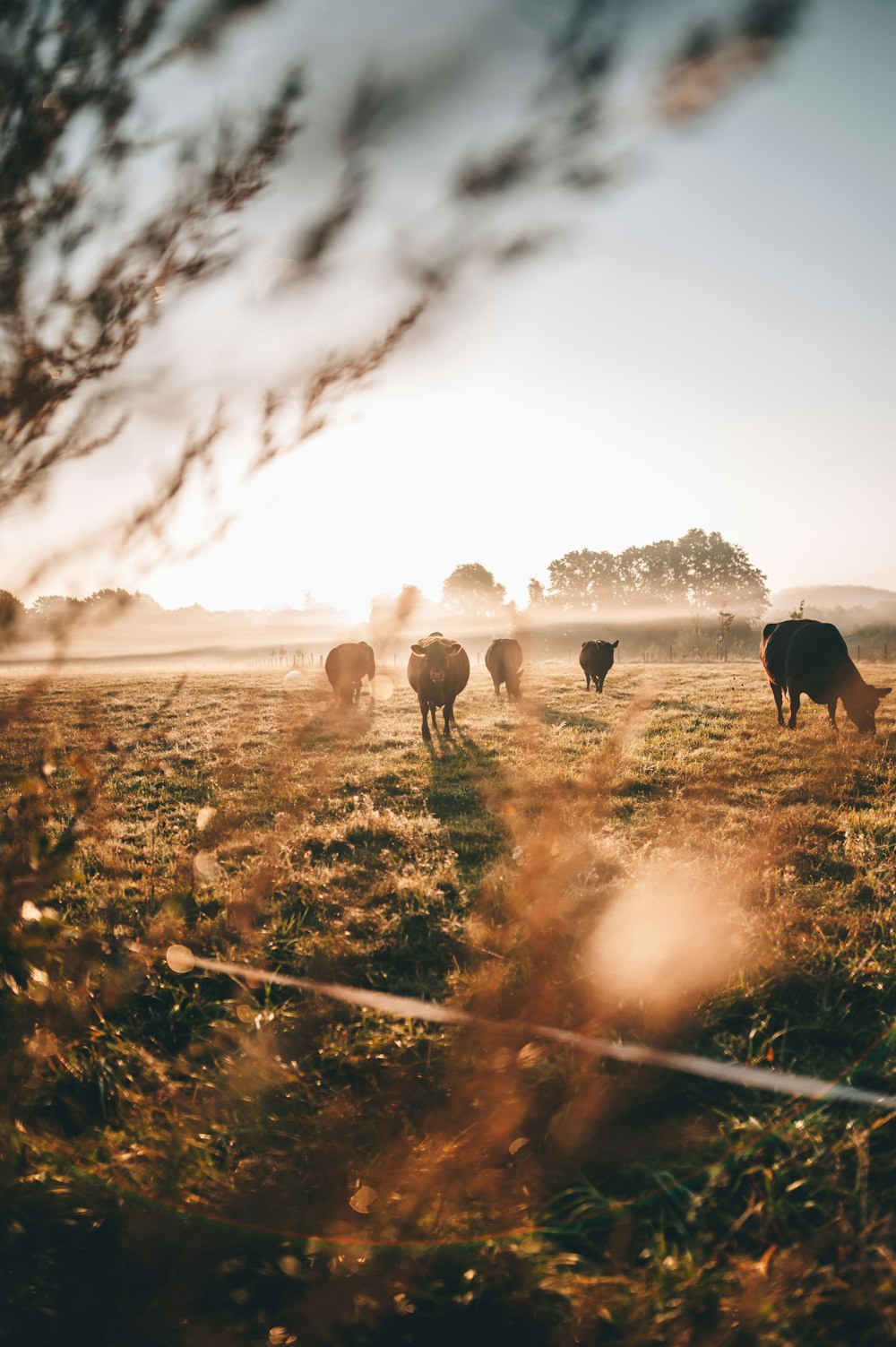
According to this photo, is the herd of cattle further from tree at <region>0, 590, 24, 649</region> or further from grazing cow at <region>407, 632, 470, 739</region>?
tree at <region>0, 590, 24, 649</region>

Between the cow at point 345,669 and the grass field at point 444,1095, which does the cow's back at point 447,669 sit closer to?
the cow at point 345,669

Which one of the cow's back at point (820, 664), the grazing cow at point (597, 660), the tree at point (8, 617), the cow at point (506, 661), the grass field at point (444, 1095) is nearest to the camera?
the tree at point (8, 617)

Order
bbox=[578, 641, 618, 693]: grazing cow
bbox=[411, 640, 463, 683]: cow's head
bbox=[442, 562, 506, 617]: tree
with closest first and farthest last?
bbox=[411, 640, 463, 683]: cow's head → bbox=[578, 641, 618, 693]: grazing cow → bbox=[442, 562, 506, 617]: tree

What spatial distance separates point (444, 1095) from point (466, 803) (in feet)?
18.0

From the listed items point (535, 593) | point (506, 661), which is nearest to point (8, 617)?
point (506, 661)

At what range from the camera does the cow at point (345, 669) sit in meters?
20.0

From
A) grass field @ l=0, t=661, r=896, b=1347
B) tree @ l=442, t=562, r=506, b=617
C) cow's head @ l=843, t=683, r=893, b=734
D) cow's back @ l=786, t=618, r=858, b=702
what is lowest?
grass field @ l=0, t=661, r=896, b=1347

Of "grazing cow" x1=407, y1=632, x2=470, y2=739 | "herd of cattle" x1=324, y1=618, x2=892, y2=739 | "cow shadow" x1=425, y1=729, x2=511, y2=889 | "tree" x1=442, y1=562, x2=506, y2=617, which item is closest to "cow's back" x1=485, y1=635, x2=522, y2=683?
"herd of cattle" x1=324, y1=618, x2=892, y2=739

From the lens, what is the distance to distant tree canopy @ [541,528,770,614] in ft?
407

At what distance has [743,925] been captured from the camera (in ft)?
13.8

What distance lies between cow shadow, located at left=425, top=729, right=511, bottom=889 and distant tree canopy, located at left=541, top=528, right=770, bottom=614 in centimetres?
12400

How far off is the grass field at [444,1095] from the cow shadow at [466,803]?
11 cm

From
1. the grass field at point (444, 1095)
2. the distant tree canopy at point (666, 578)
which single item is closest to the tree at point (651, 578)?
the distant tree canopy at point (666, 578)

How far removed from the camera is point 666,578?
131750mm
